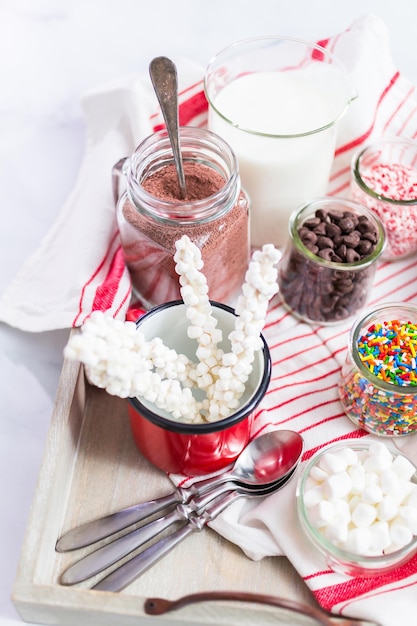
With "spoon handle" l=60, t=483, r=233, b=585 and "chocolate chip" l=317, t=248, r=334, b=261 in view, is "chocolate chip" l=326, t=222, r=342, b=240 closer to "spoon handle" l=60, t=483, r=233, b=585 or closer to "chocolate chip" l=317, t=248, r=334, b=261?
"chocolate chip" l=317, t=248, r=334, b=261

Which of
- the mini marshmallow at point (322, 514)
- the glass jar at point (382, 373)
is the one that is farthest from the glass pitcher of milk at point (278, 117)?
the mini marshmallow at point (322, 514)

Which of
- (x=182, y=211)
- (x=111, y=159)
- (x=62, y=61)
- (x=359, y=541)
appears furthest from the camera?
(x=62, y=61)

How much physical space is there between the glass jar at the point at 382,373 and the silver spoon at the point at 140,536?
118 millimetres

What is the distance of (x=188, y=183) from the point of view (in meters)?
1.09

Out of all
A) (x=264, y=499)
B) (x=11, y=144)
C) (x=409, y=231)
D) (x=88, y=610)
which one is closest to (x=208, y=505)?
(x=264, y=499)

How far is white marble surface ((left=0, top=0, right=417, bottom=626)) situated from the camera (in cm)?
121

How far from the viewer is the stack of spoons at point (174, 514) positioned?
961 millimetres

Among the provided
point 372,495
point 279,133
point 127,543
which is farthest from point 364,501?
point 279,133

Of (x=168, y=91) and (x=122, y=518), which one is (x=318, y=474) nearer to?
(x=122, y=518)

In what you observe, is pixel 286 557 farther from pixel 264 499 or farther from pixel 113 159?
pixel 113 159

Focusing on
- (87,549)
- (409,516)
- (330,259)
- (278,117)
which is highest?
(278,117)

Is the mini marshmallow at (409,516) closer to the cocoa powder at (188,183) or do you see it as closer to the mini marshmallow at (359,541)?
the mini marshmallow at (359,541)

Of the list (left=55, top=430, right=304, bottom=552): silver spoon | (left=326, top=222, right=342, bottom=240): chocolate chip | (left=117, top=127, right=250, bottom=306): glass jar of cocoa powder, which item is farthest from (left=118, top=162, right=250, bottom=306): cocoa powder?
(left=55, top=430, right=304, bottom=552): silver spoon

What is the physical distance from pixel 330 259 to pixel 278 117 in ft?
0.66
